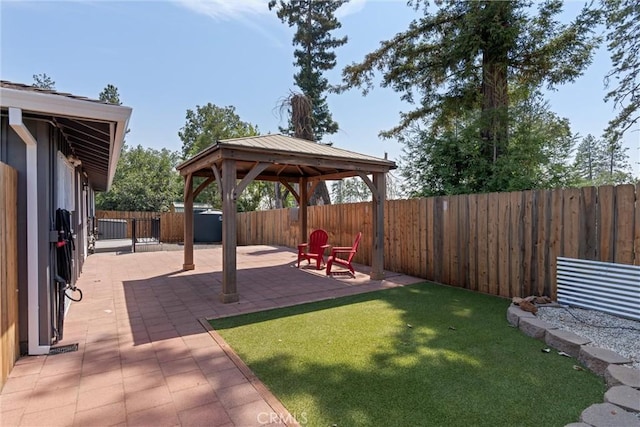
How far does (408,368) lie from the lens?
286cm

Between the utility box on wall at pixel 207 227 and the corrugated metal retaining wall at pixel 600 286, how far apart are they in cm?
1489

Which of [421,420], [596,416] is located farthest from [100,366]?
[596,416]

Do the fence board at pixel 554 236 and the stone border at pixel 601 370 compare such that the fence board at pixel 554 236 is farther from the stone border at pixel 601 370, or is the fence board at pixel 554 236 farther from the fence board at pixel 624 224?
the stone border at pixel 601 370

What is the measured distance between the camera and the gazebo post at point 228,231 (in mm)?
5023

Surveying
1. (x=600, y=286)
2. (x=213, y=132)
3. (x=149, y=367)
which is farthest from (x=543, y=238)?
(x=213, y=132)

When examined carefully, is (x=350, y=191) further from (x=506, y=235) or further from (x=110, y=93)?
(x=506, y=235)

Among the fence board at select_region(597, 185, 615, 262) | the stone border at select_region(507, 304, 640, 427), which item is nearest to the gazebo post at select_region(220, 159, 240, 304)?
the stone border at select_region(507, 304, 640, 427)

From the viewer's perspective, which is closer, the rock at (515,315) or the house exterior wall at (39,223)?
the house exterior wall at (39,223)

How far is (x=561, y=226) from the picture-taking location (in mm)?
4512

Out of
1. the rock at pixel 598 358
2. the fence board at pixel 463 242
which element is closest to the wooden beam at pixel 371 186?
the fence board at pixel 463 242

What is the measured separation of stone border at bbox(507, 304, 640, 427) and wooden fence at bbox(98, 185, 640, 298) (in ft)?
4.00

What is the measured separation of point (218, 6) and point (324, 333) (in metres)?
7.61

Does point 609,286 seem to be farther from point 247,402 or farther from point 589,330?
point 247,402

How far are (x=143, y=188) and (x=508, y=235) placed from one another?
2828 cm
